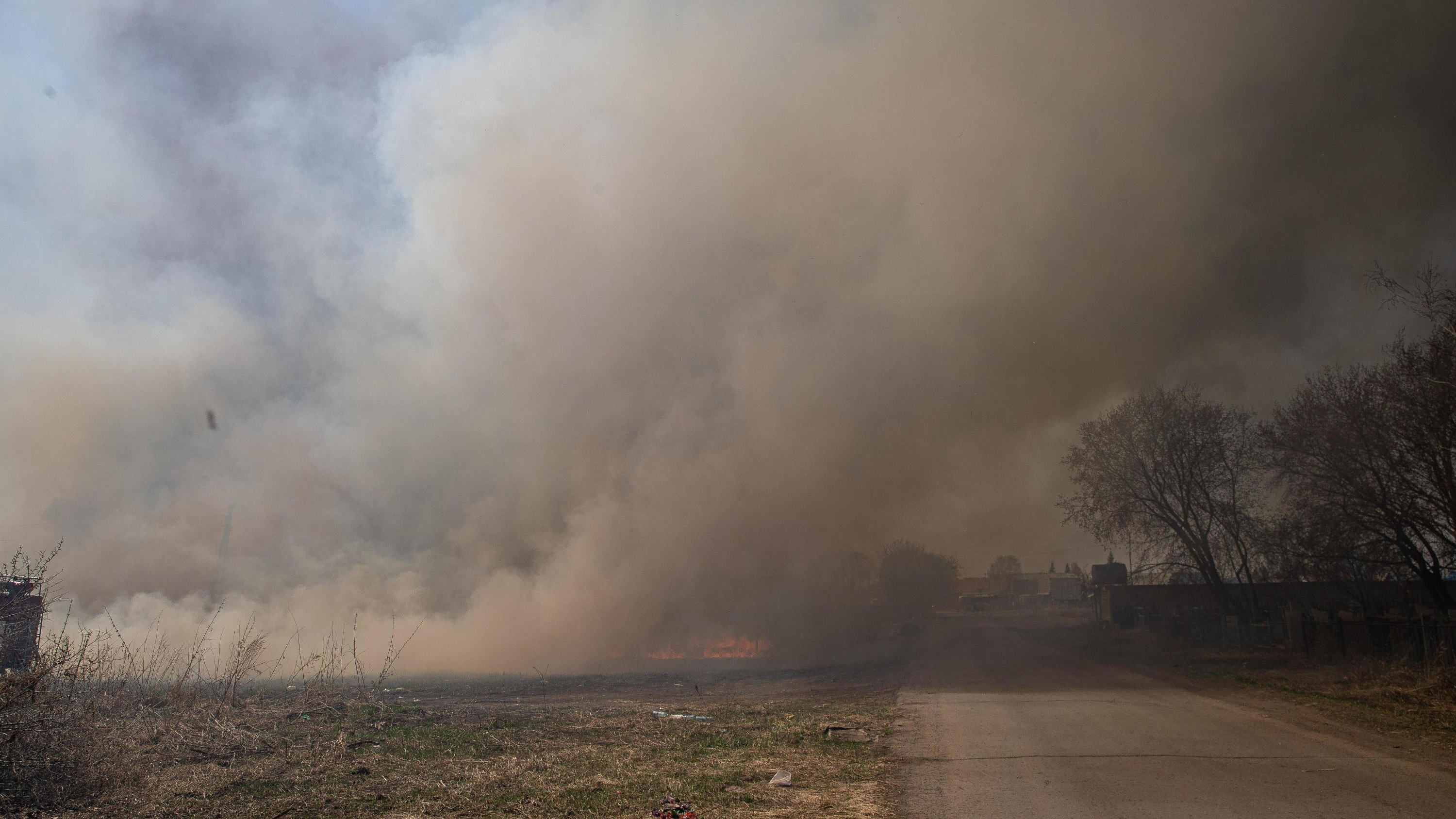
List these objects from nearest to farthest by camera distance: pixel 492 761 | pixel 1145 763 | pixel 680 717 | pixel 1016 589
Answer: pixel 1145 763 < pixel 492 761 < pixel 680 717 < pixel 1016 589

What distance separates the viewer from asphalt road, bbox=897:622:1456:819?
856cm

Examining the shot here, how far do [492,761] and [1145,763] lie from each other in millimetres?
9072

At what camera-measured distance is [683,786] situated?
9.92 metres

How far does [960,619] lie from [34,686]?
86.9 metres

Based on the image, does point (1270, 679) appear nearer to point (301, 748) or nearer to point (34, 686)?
point (301, 748)

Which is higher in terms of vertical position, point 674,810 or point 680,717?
point 674,810

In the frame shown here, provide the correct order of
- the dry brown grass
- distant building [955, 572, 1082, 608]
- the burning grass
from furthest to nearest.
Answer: distant building [955, 572, 1082, 608] → the dry brown grass → the burning grass

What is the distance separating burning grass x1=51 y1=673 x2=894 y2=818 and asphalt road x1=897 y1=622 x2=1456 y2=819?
1.05 metres

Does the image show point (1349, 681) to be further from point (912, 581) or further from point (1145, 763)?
point (912, 581)

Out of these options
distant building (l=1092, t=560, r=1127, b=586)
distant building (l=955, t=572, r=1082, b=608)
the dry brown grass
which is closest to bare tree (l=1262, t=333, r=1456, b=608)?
the dry brown grass

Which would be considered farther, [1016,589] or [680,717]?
[1016,589]

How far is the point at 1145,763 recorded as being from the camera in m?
10.9

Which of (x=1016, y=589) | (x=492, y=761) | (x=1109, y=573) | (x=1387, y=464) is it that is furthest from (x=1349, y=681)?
(x=1016, y=589)

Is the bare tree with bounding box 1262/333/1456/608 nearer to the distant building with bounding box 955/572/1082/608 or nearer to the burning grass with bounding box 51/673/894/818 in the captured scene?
the burning grass with bounding box 51/673/894/818
